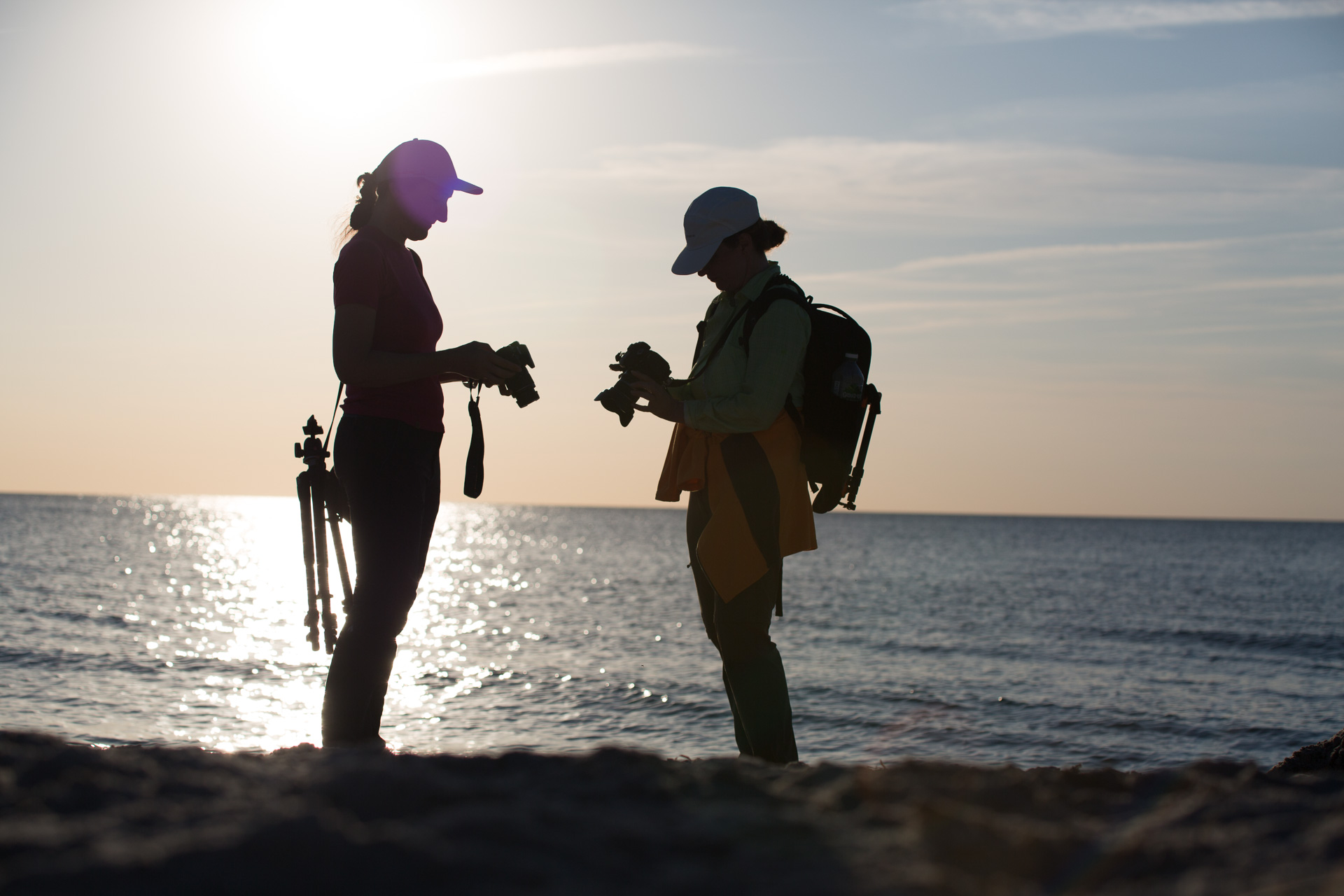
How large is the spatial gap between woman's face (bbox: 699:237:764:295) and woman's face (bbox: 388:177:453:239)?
0.93 m

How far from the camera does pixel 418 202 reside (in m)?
3.36

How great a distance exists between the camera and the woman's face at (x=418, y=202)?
3.35m

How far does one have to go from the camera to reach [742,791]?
209cm

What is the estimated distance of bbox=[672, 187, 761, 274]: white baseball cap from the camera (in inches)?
133

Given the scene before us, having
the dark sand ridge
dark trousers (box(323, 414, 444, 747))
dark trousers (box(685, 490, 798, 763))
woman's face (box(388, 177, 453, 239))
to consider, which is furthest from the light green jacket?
the dark sand ridge

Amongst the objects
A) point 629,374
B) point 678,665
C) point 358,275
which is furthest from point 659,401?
point 678,665

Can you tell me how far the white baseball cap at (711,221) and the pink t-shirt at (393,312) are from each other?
0.88 meters

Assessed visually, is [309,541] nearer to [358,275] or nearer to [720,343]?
[358,275]

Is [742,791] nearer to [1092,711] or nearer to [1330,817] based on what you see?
[1330,817]

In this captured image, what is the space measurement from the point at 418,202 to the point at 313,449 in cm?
102

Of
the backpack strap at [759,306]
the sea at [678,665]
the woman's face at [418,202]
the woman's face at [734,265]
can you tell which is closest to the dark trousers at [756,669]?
the backpack strap at [759,306]

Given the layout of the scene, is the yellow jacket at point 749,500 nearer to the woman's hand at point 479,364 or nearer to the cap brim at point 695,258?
the cap brim at point 695,258

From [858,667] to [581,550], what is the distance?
48966mm

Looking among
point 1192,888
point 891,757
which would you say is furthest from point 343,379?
point 891,757
